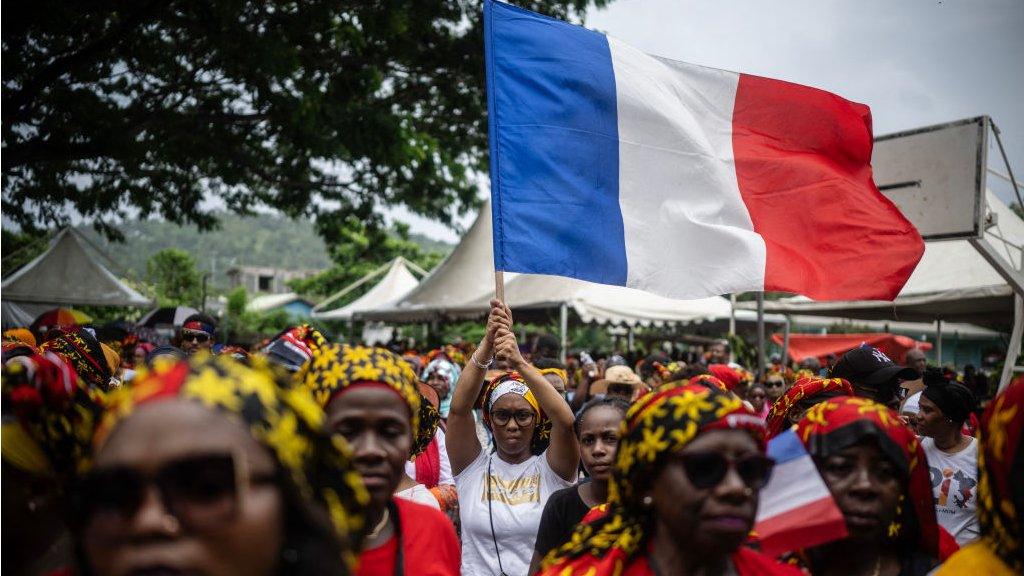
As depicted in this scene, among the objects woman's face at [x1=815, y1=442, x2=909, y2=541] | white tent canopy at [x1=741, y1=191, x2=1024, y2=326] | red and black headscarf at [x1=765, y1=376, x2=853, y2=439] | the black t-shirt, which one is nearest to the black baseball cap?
red and black headscarf at [x1=765, y1=376, x2=853, y2=439]

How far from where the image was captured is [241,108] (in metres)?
11.5

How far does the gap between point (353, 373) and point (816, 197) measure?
4.35 meters

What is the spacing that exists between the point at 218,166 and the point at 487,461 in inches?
334

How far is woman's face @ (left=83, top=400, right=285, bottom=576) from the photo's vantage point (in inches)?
56.4

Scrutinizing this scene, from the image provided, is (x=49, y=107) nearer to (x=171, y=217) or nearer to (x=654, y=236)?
(x=171, y=217)

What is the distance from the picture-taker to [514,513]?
4.23m

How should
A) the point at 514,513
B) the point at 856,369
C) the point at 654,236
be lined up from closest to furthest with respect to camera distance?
1. the point at 514,513
2. the point at 856,369
3. the point at 654,236

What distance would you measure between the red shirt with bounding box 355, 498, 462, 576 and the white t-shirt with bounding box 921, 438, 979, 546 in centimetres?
301

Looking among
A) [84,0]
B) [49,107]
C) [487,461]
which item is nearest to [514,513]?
[487,461]

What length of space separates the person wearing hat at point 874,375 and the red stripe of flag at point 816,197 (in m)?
0.56

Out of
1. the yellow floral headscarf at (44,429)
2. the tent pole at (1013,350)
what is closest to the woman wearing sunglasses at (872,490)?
the yellow floral headscarf at (44,429)

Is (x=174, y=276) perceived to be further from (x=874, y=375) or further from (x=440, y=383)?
(x=874, y=375)

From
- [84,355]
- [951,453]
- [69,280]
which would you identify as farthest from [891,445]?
[69,280]

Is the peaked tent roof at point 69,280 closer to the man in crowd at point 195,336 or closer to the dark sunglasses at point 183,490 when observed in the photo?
the man in crowd at point 195,336
